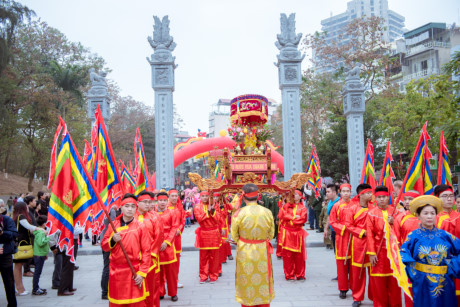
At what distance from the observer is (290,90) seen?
13.1 metres

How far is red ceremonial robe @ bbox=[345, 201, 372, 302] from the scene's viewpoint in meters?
5.07

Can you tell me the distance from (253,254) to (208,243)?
2.65 m

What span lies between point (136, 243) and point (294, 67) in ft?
34.2

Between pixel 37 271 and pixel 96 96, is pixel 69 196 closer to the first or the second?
pixel 37 271

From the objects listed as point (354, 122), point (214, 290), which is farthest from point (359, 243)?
point (354, 122)

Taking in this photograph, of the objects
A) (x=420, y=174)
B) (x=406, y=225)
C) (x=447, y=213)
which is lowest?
(x=406, y=225)

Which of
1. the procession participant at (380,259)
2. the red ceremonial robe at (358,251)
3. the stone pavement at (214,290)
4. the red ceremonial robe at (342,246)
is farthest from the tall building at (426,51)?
the procession participant at (380,259)

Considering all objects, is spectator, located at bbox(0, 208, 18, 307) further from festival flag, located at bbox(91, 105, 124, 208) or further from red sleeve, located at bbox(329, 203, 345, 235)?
red sleeve, located at bbox(329, 203, 345, 235)

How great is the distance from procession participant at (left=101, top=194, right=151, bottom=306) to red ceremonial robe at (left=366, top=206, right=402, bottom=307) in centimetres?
264

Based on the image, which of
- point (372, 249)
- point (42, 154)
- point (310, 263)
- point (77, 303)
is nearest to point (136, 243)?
point (77, 303)

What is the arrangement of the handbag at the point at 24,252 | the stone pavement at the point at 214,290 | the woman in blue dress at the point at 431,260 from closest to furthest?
the woman in blue dress at the point at 431,260, the stone pavement at the point at 214,290, the handbag at the point at 24,252

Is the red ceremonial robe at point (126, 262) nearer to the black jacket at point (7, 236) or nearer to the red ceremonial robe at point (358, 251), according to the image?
the black jacket at point (7, 236)

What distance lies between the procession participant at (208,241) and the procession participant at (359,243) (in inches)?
93.0

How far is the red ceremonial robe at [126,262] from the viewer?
385cm
